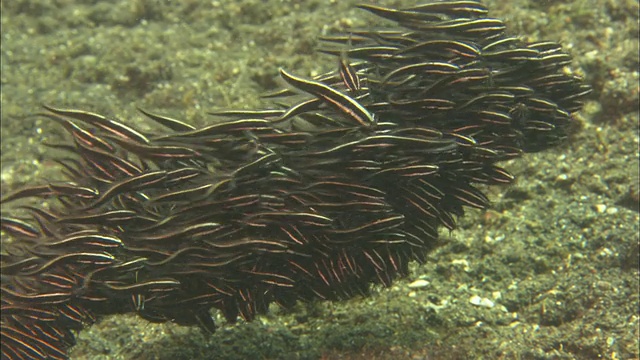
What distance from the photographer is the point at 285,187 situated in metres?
3.39

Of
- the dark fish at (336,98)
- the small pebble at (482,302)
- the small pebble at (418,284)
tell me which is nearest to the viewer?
the dark fish at (336,98)

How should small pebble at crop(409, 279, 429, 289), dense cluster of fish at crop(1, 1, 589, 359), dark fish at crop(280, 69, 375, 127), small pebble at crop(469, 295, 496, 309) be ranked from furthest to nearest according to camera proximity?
small pebble at crop(409, 279, 429, 289), small pebble at crop(469, 295, 496, 309), dense cluster of fish at crop(1, 1, 589, 359), dark fish at crop(280, 69, 375, 127)

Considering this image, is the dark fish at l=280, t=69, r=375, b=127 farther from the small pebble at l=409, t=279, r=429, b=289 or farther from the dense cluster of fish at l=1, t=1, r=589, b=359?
the small pebble at l=409, t=279, r=429, b=289

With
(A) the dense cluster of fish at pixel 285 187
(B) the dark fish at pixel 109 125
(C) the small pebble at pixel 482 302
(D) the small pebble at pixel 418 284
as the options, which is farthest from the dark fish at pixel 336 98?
(C) the small pebble at pixel 482 302

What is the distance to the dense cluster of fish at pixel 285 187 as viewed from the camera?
330 centimetres

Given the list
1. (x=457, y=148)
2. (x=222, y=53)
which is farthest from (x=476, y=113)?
(x=222, y=53)

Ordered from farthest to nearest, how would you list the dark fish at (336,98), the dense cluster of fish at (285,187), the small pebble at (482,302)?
the small pebble at (482,302) < the dense cluster of fish at (285,187) < the dark fish at (336,98)

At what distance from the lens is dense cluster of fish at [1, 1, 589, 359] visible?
3299 mm

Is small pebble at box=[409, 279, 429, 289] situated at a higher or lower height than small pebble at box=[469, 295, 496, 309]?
higher

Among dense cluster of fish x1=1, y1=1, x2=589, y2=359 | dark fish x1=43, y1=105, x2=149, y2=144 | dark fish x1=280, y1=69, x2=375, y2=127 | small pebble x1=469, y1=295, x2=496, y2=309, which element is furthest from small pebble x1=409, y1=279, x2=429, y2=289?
dark fish x1=43, y1=105, x2=149, y2=144

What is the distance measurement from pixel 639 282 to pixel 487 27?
2885mm

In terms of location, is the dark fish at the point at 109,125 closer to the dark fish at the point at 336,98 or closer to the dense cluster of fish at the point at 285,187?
the dense cluster of fish at the point at 285,187

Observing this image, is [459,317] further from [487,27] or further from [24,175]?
[24,175]

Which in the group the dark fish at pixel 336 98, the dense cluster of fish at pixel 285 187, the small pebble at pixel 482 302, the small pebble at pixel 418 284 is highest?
the dark fish at pixel 336 98
